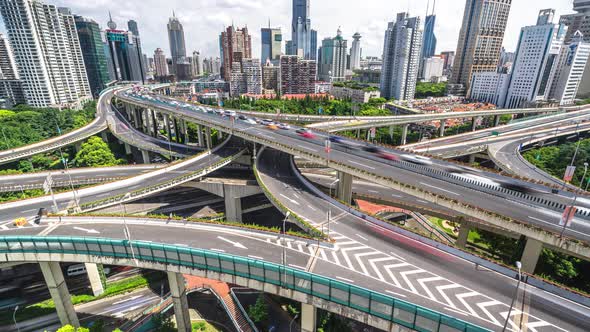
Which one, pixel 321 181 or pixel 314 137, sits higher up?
pixel 314 137

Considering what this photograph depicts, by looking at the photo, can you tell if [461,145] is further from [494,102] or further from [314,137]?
[494,102]

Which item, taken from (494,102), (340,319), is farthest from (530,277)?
(494,102)

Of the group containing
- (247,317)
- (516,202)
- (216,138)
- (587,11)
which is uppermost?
(587,11)

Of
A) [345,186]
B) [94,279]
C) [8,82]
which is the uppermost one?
[8,82]

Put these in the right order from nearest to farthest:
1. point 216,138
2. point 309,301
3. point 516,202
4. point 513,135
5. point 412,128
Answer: point 309,301
point 516,202
point 513,135
point 216,138
point 412,128

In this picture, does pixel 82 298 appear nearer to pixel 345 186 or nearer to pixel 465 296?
pixel 345 186

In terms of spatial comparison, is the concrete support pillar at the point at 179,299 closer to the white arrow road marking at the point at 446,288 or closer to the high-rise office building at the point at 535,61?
the white arrow road marking at the point at 446,288

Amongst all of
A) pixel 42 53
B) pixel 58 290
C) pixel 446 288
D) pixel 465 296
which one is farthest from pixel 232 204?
→ pixel 42 53
